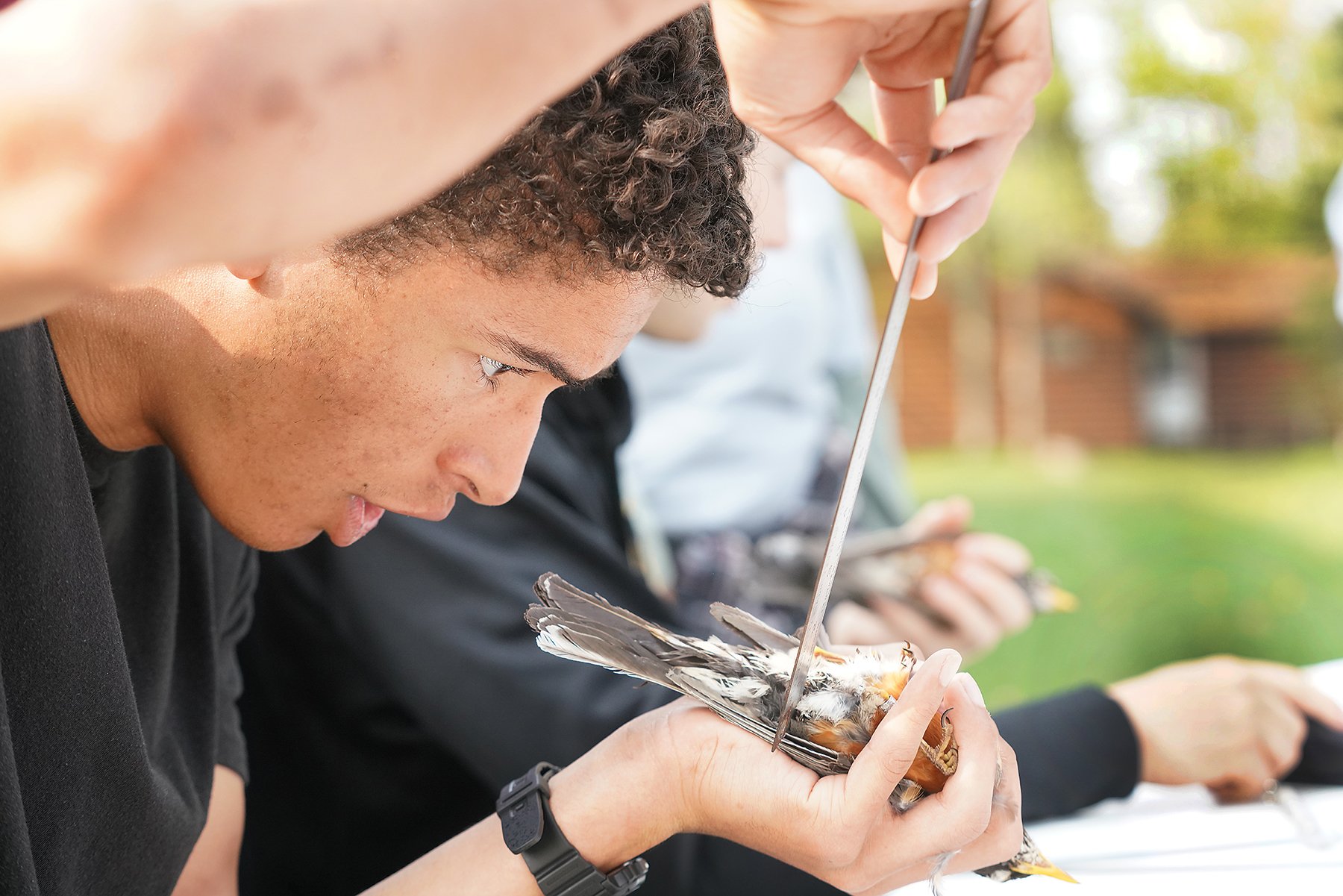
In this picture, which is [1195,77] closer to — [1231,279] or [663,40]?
[1231,279]

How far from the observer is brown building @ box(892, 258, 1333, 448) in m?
13.2

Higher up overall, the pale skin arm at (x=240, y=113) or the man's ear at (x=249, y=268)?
the pale skin arm at (x=240, y=113)

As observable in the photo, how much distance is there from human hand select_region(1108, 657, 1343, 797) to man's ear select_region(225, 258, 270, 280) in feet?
3.70

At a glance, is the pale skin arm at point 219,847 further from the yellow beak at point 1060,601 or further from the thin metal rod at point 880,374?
the yellow beak at point 1060,601

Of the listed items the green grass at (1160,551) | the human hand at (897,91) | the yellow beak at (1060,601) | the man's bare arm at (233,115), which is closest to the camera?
the man's bare arm at (233,115)

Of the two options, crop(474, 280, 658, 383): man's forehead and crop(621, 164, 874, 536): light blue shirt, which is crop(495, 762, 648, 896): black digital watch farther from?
crop(621, 164, 874, 536): light blue shirt

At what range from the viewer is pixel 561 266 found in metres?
0.85

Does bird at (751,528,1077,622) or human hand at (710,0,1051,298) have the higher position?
human hand at (710,0,1051,298)

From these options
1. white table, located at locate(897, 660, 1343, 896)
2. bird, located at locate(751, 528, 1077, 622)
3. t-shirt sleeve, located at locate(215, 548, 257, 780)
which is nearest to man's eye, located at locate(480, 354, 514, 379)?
t-shirt sleeve, located at locate(215, 548, 257, 780)

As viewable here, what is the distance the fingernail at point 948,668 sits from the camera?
0.86m

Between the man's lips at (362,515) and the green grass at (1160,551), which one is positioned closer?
the man's lips at (362,515)

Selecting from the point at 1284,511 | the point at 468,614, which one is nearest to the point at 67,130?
the point at 468,614

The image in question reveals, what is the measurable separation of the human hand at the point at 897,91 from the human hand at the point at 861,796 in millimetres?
341

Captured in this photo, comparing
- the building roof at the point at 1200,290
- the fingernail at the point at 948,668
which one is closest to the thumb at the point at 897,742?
the fingernail at the point at 948,668
